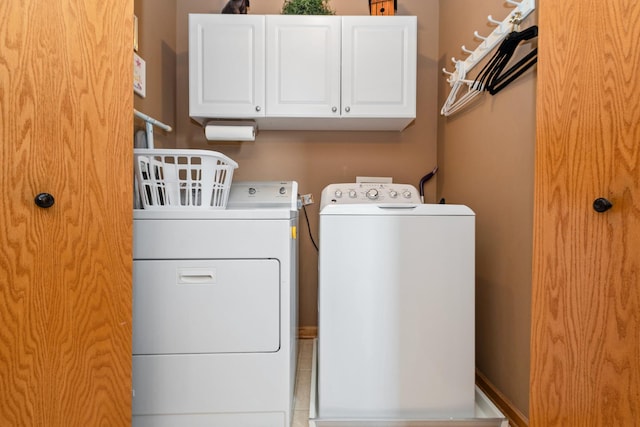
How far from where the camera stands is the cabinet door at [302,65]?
6.08ft

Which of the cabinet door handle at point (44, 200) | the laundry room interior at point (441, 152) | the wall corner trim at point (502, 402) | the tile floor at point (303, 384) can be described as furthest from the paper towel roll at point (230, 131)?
the wall corner trim at point (502, 402)

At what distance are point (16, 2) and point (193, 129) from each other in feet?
4.18

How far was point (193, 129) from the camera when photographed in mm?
2244

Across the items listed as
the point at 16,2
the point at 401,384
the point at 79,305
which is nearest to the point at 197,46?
the point at 16,2

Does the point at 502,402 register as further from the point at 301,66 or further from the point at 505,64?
the point at 301,66

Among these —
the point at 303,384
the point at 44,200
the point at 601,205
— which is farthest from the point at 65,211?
the point at 601,205

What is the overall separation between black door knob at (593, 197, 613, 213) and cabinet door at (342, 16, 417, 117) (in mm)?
1172

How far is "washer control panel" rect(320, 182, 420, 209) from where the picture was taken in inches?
74.2

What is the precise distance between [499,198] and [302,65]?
1.26 m

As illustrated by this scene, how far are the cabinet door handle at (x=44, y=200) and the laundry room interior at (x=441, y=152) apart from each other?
30.0 inches

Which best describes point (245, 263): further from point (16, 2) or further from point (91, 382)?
point (16, 2)

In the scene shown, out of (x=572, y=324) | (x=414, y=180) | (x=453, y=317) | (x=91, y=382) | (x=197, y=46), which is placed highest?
(x=197, y=46)

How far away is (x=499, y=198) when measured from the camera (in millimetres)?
Answer: 1541

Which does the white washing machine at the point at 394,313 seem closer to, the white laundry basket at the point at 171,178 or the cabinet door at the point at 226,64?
the white laundry basket at the point at 171,178
